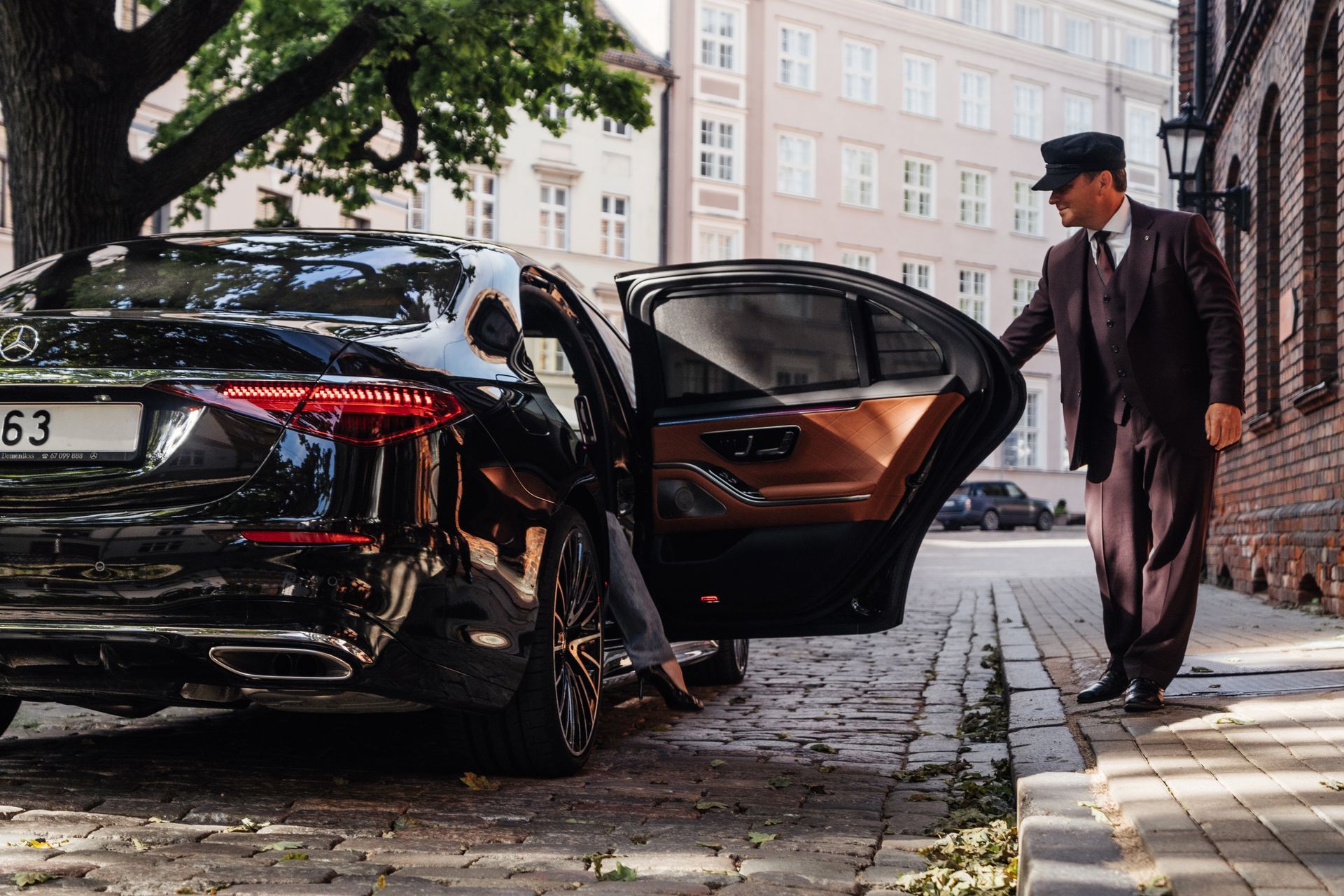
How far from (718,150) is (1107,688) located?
45490 mm

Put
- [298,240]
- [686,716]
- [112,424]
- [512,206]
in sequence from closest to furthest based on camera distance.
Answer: [112,424] → [298,240] → [686,716] → [512,206]

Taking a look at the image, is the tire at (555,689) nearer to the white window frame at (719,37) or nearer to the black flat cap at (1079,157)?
the black flat cap at (1079,157)

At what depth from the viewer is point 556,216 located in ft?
152

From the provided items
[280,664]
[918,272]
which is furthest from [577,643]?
[918,272]

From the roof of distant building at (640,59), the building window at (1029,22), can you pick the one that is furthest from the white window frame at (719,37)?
the building window at (1029,22)

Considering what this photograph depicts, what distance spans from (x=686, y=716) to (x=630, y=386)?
4.72 feet

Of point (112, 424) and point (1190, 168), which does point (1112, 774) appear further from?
point (1190, 168)

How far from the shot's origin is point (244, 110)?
1111 centimetres

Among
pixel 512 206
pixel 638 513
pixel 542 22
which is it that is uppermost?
pixel 512 206

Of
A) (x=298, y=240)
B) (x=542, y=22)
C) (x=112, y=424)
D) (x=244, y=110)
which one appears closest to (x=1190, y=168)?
(x=542, y=22)

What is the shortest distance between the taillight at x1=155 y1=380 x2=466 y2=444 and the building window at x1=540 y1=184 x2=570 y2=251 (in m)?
42.2

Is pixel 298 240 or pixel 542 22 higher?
pixel 542 22

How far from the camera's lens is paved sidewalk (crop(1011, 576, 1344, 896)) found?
326 cm

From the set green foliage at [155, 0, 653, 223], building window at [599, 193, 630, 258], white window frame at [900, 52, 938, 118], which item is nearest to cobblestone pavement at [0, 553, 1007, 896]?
green foliage at [155, 0, 653, 223]
